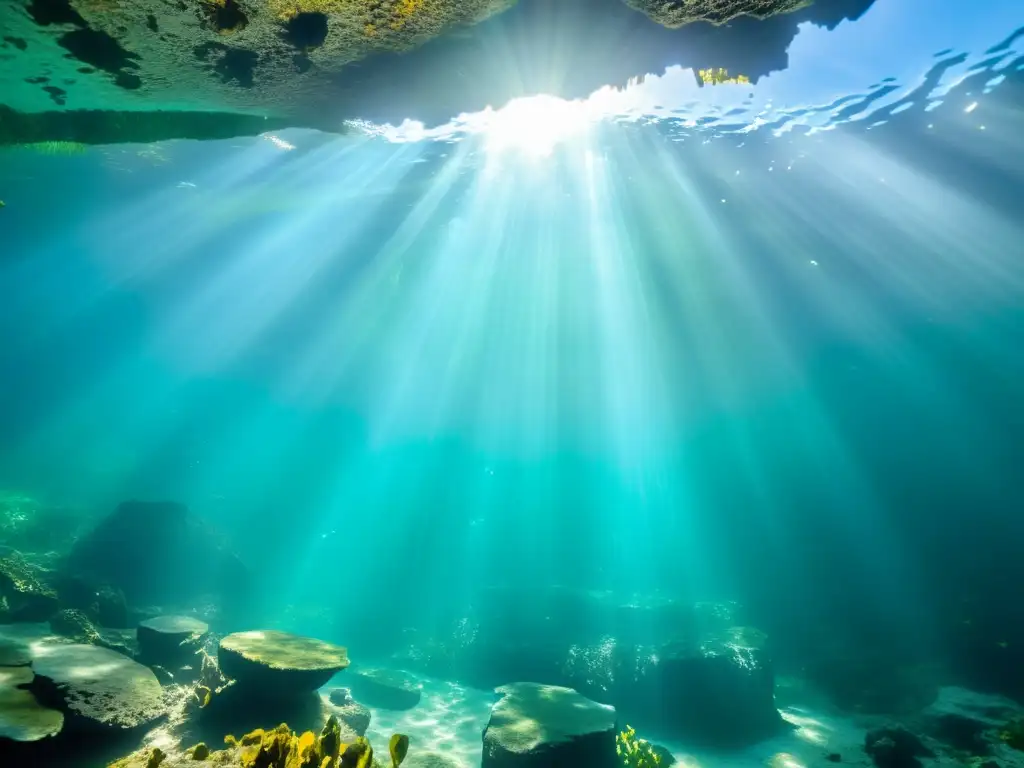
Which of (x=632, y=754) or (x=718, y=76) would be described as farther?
(x=632, y=754)

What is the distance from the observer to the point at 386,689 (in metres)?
15.8

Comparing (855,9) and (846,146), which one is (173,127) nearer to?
(855,9)

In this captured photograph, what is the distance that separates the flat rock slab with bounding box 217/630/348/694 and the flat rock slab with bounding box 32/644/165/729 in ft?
3.21

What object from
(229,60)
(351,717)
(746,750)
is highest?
(229,60)

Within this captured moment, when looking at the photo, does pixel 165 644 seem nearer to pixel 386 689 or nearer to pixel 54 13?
pixel 386 689

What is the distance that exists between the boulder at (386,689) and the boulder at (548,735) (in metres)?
7.45

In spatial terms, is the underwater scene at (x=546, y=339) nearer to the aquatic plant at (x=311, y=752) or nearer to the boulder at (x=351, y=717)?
the aquatic plant at (x=311, y=752)

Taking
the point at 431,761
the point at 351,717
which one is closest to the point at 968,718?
the point at 431,761

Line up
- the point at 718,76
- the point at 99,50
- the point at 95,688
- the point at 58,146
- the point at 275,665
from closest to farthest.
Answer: the point at 99,50, the point at 718,76, the point at 95,688, the point at 58,146, the point at 275,665

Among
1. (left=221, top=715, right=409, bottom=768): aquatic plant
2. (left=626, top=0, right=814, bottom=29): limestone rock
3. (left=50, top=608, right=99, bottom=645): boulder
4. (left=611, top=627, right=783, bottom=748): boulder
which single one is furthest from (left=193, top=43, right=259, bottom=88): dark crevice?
(left=611, top=627, right=783, bottom=748): boulder

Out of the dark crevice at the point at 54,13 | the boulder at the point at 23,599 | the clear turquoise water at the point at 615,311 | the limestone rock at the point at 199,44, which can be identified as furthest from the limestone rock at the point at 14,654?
the clear turquoise water at the point at 615,311

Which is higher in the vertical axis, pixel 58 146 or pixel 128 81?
pixel 58 146

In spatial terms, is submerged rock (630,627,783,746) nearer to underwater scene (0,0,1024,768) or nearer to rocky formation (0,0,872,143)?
underwater scene (0,0,1024,768)

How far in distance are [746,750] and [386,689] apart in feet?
36.8
